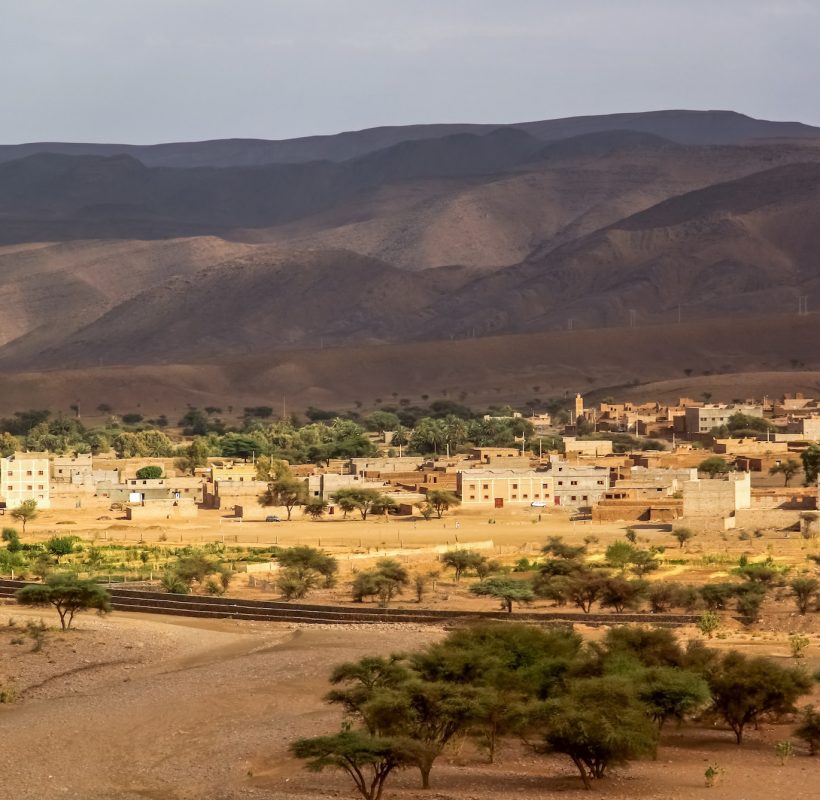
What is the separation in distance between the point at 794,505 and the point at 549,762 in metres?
37.2

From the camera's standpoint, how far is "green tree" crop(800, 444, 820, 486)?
74.4m

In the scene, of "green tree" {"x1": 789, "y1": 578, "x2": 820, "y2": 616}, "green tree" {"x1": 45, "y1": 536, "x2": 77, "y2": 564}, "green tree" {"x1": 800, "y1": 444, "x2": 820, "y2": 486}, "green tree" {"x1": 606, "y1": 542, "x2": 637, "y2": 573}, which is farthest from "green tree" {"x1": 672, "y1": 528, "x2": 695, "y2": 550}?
"green tree" {"x1": 45, "y1": 536, "x2": 77, "y2": 564}

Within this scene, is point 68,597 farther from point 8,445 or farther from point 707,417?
point 707,417

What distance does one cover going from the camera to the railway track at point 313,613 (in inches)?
1651

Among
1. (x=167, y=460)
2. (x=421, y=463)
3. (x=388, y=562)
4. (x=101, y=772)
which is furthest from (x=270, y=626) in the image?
(x=167, y=460)

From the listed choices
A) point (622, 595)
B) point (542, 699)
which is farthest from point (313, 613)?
point (542, 699)

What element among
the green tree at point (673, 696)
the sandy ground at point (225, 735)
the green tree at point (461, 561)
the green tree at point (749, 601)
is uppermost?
the green tree at point (461, 561)

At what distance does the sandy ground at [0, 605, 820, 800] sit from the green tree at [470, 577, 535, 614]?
377 cm

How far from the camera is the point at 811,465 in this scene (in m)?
74.9

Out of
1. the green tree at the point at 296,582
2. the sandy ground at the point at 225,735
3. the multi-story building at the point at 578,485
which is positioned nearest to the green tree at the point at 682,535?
the green tree at the point at 296,582

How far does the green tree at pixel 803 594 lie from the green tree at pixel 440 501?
92.4ft

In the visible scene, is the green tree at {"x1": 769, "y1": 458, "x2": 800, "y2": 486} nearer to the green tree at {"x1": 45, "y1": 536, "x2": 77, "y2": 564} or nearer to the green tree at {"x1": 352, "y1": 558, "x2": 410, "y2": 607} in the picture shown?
the green tree at {"x1": 45, "y1": 536, "x2": 77, "y2": 564}

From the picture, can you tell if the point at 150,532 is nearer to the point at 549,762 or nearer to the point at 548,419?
the point at 549,762

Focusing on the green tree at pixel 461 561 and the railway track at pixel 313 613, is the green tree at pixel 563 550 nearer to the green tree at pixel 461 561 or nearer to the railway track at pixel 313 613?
the green tree at pixel 461 561
